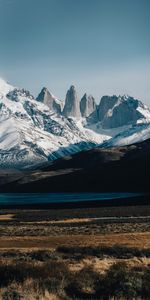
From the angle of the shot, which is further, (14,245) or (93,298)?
(14,245)


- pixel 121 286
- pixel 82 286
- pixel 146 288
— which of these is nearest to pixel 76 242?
pixel 82 286

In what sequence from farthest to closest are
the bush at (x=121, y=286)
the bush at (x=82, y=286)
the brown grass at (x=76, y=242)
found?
the brown grass at (x=76, y=242), the bush at (x=82, y=286), the bush at (x=121, y=286)

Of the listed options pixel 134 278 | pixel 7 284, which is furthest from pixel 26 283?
pixel 134 278

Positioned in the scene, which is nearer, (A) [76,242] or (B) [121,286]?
(B) [121,286]

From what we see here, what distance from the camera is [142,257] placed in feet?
124

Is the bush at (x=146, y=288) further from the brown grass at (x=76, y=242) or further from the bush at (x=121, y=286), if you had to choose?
the brown grass at (x=76, y=242)

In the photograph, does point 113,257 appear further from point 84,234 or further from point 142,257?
point 84,234

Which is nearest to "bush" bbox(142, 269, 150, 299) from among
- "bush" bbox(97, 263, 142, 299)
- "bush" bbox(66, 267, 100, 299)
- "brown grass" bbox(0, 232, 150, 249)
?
"bush" bbox(97, 263, 142, 299)

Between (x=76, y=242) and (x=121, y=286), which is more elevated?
(x=121, y=286)

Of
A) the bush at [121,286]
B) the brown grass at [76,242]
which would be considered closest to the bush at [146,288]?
the bush at [121,286]

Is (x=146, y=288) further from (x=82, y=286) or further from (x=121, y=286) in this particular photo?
(x=82, y=286)

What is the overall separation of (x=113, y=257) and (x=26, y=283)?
16680 millimetres

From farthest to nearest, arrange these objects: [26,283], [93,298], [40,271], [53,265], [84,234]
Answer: [84,234]
[53,265]
[40,271]
[26,283]
[93,298]

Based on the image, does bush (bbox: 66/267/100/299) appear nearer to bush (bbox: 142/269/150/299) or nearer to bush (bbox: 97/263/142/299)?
bush (bbox: 97/263/142/299)
